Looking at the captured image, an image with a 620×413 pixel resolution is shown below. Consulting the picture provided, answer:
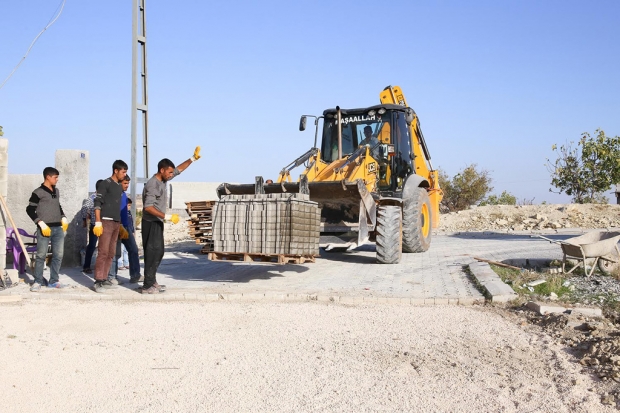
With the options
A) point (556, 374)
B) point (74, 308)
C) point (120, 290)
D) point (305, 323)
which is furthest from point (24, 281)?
point (556, 374)

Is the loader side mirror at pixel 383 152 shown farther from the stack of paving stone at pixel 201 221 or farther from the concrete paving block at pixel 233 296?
the concrete paving block at pixel 233 296

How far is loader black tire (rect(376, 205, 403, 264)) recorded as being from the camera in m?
11.3

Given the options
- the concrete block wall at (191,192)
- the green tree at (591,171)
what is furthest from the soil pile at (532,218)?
the concrete block wall at (191,192)

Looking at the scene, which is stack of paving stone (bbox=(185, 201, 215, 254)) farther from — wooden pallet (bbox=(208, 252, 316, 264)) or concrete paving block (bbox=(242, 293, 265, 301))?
concrete paving block (bbox=(242, 293, 265, 301))

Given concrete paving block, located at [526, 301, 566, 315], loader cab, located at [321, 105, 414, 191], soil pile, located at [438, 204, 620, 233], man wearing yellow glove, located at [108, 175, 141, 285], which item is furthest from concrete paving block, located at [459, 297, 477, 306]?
soil pile, located at [438, 204, 620, 233]

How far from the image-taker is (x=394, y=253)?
11570mm

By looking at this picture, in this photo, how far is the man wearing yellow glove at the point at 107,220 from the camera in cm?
873

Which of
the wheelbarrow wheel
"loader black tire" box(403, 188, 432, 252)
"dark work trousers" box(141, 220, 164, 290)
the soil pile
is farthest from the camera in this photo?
the soil pile

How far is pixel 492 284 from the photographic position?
8750 mm

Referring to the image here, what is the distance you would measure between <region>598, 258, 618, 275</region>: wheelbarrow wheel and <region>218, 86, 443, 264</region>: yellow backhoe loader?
3498 millimetres

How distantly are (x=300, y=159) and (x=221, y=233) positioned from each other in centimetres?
403

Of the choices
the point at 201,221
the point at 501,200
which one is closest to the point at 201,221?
Result: the point at 201,221

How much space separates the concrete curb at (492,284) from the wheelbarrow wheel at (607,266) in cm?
178

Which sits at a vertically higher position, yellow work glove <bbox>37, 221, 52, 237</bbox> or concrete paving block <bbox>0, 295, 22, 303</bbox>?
yellow work glove <bbox>37, 221, 52, 237</bbox>
